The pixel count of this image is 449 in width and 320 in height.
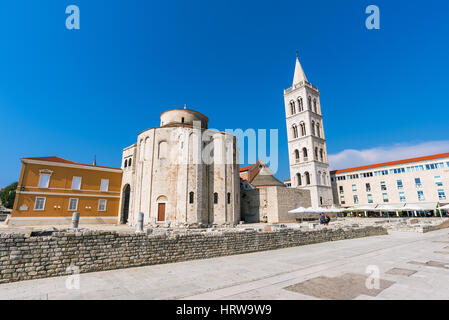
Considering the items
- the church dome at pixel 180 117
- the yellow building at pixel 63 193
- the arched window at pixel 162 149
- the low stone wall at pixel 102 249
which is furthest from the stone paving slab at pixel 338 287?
the yellow building at pixel 63 193

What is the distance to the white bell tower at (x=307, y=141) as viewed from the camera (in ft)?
138

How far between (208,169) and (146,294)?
21206mm

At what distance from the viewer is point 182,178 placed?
80.4 feet

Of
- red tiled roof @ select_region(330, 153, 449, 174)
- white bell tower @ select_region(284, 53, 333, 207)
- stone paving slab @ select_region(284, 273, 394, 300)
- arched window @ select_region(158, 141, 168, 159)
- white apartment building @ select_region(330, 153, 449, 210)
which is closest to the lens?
stone paving slab @ select_region(284, 273, 394, 300)

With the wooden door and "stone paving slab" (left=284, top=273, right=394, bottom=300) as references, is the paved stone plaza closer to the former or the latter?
"stone paving slab" (left=284, top=273, right=394, bottom=300)

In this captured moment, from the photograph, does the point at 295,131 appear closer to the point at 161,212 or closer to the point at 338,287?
the point at 161,212

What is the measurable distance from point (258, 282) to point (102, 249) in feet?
18.0

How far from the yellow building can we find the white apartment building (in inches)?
1947

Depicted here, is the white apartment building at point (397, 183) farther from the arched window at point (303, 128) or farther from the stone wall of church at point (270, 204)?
the stone wall of church at point (270, 204)

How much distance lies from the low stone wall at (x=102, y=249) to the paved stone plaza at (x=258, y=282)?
1.34 ft

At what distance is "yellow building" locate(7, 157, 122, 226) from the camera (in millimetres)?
22406

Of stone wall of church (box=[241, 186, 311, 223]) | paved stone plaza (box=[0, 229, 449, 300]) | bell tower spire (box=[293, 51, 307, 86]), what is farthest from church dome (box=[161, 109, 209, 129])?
bell tower spire (box=[293, 51, 307, 86])

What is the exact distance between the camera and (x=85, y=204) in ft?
85.1

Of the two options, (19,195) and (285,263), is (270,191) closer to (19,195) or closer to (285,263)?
(285,263)
